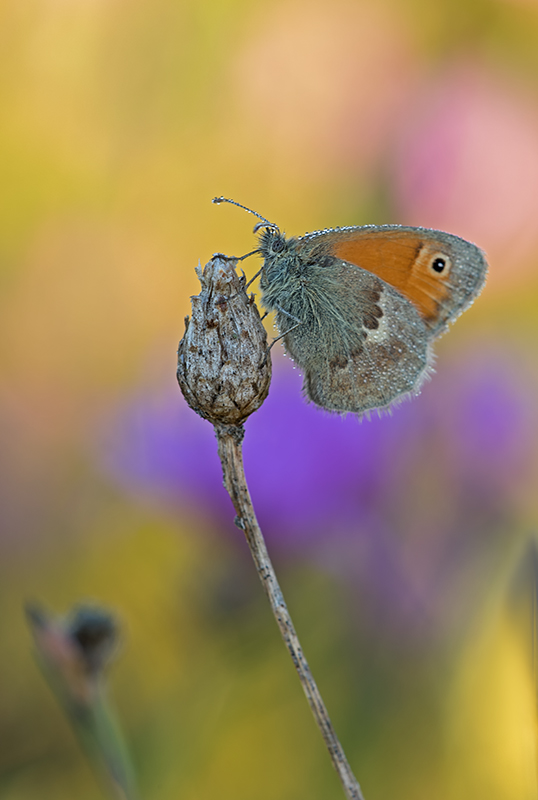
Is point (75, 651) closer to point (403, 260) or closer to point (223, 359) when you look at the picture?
point (223, 359)

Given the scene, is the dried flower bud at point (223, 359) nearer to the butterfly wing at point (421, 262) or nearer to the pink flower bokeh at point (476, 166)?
the butterfly wing at point (421, 262)

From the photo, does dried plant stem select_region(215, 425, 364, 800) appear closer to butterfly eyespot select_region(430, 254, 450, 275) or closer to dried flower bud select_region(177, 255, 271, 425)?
dried flower bud select_region(177, 255, 271, 425)

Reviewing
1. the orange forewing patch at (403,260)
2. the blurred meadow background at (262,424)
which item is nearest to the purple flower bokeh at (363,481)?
the blurred meadow background at (262,424)

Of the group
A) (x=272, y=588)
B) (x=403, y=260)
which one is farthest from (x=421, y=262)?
(x=272, y=588)

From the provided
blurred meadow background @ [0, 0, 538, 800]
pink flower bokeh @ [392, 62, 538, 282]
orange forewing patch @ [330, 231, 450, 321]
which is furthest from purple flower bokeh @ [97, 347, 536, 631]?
pink flower bokeh @ [392, 62, 538, 282]

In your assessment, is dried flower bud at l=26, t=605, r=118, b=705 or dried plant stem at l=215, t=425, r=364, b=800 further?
dried flower bud at l=26, t=605, r=118, b=705

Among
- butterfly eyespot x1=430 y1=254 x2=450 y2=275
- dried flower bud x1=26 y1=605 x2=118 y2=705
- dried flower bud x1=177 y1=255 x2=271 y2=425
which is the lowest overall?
dried flower bud x1=26 y1=605 x2=118 y2=705

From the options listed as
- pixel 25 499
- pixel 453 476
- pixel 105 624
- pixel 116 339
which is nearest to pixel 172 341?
pixel 116 339
